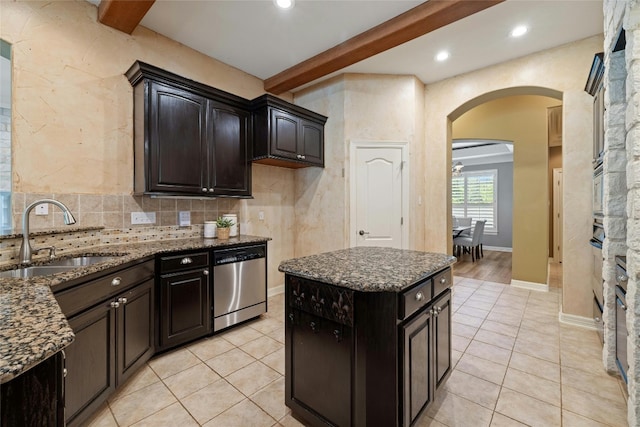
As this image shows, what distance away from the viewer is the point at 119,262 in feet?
6.16

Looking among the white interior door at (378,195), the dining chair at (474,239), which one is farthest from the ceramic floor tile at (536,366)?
the dining chair at (474,239)

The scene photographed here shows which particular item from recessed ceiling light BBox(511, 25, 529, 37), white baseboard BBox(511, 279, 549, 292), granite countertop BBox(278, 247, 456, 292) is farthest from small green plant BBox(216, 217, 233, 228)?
white baseboard BBox(511, 279, 549, 292)

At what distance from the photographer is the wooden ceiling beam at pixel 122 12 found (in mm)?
2277

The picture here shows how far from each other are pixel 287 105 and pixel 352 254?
222 centimetres

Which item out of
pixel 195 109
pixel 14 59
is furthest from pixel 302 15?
pixel 14 59

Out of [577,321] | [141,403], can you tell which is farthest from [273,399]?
[577,321]

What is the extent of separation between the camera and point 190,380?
6.82 feet

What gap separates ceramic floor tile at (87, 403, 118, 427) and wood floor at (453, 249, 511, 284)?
5145 millimetres

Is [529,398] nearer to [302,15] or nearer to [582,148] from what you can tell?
[582,148]

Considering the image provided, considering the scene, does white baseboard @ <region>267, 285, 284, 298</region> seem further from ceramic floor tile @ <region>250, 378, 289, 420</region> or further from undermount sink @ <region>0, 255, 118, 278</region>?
undermount sink @ <region>0, 255, 118, 278</region>

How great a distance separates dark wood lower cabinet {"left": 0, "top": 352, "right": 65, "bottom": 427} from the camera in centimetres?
72

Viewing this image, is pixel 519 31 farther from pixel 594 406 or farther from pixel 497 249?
pixel 497 249

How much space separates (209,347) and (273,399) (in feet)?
3.19

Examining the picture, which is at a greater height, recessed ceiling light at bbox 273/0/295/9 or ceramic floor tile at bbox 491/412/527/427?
recessed ceiling light at bbox 273/0/295/9
